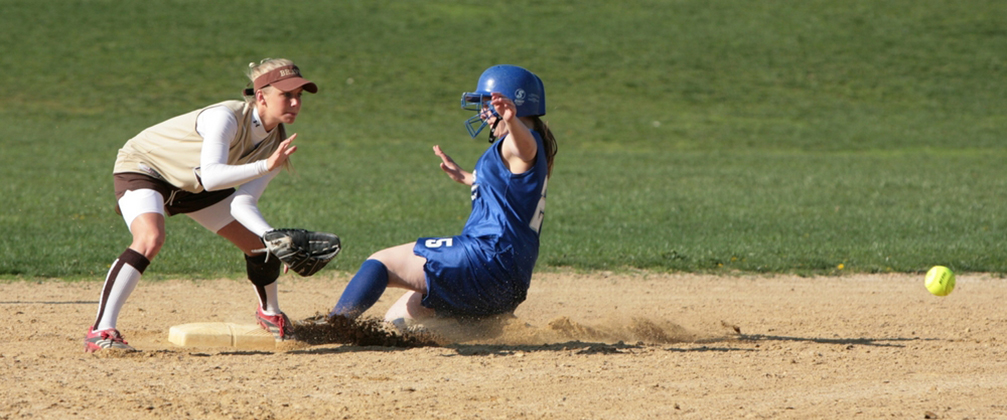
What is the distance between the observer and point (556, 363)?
5.01 metres

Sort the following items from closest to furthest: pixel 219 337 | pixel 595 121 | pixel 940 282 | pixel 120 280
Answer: pixel 120 280, pixel 219 337, pixel 940 282, pixel 595 121

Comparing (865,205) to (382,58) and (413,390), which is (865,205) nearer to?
(413,390)

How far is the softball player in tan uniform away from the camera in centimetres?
491

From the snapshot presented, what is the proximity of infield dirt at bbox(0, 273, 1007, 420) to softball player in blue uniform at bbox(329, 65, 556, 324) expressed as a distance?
328 millimetres

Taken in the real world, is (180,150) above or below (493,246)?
above

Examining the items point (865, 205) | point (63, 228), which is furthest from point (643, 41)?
point (63, 228)

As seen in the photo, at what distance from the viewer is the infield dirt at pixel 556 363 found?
4.18 meters

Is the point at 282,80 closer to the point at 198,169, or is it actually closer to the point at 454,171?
the point at 198,169

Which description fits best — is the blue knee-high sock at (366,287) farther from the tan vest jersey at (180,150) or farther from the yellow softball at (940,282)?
the yellow softball at (940,282)

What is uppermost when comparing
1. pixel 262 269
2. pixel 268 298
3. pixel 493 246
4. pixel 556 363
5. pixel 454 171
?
pixel 454 171

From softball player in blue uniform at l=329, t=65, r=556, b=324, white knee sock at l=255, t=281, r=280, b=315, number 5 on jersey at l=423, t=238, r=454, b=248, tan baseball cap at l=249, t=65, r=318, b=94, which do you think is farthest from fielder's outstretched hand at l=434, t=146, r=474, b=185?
white knee sock at l=255, t=281, r=280, b=315

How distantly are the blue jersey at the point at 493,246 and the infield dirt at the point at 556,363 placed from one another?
338 mm

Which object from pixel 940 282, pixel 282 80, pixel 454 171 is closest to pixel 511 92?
pixel 454 171

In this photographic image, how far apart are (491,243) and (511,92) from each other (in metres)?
0.79
